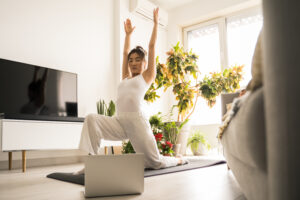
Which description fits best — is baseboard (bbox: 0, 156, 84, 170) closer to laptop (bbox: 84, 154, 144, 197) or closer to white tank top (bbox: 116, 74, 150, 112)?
A: white tank top (bbox: 116, 74, 150, 112)

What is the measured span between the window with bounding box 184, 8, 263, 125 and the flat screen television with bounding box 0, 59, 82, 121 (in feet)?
9.37

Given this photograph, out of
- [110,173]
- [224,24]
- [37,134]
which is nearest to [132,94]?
[110,173]

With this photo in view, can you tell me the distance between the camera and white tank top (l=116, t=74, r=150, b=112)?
2.06 metres

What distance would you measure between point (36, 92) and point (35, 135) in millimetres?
716

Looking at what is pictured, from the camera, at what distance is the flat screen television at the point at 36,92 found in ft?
9.68

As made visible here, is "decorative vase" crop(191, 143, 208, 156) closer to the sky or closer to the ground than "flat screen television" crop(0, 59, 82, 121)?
closer to the ground

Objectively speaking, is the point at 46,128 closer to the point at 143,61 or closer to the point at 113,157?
the point at 143,61

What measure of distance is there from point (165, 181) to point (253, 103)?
122 cm

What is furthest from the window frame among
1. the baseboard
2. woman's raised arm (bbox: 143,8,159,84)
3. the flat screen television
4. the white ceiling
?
woman's raised arm (bbox: 143,8,159,84)

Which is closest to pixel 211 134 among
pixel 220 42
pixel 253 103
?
pixel 220 42

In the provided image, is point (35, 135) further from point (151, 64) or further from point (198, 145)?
point (198, 145)

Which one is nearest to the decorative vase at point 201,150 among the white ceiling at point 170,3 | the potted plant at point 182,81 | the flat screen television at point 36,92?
the potted plant at point 182,81

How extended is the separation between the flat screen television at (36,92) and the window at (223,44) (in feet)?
9.37

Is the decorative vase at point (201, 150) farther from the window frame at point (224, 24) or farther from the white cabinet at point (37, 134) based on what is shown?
the white cabinet at point (37, 134)
